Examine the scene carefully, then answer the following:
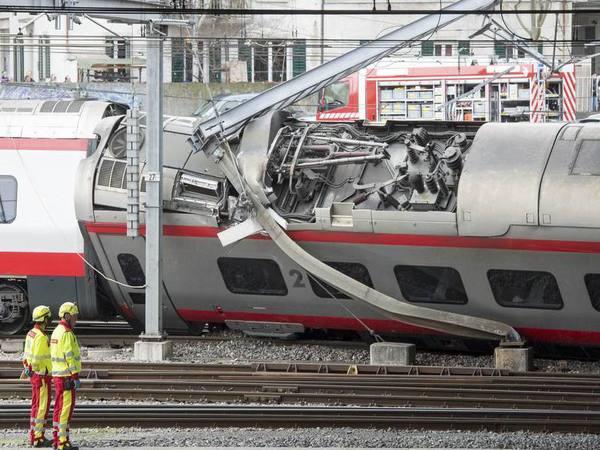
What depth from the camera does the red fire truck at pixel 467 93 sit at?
103 ft

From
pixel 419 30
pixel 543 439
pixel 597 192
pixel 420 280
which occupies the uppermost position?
pixel 419 30

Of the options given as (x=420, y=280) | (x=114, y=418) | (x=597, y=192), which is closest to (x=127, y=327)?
(x=420, y=280)

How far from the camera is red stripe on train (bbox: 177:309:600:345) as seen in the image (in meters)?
17.8

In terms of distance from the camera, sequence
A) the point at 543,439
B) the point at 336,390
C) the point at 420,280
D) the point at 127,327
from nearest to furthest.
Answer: the point at 543,439 < the point at 336,390 < the point at 420,280 < the point at 127,327

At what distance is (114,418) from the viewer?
14.7 meters

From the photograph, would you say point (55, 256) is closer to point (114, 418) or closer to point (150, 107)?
point (150, 107)

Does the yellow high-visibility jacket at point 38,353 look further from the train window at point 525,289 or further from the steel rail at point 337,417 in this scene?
the train window at point 525,289

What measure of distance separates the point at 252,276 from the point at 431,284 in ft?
9.58

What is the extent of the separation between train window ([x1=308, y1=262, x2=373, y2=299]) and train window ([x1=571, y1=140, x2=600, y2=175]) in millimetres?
3564

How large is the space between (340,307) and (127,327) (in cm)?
546

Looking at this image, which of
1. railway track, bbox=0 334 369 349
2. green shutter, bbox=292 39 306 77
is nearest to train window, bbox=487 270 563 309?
railway track, bbox=0 334 369 349

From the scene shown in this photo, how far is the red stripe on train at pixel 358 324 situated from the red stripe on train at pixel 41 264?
1.89m

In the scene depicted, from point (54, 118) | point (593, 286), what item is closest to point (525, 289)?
point (593, 286)

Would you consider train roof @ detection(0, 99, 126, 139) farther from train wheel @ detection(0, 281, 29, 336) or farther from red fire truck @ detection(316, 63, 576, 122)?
red fire truck @ detection(316, 63, 576, 122)
